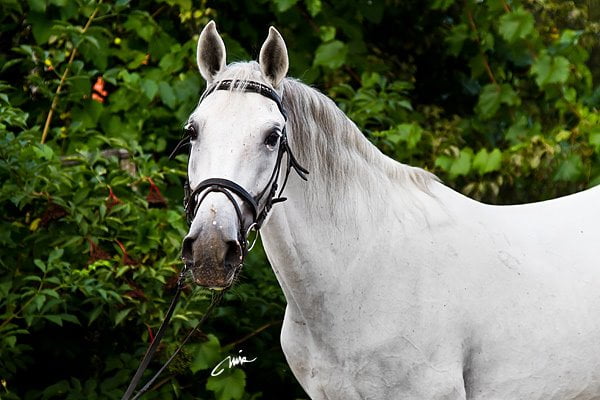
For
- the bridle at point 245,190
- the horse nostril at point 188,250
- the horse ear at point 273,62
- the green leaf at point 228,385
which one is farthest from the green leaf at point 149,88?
the horse nostril at point 188,250

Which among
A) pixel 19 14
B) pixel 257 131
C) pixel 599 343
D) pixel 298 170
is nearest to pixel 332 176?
pixel 298 170

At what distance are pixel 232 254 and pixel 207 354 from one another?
1.92m

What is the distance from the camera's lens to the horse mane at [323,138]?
279cm

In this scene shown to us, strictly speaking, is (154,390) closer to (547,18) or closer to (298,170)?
(298,170)

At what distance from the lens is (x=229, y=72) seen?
2.70 meters

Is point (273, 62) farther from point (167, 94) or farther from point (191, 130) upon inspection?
point (167, 94)

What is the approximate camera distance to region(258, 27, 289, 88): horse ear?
268 cm

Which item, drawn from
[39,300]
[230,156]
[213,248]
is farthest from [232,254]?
[39,300]

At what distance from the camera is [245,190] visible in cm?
254

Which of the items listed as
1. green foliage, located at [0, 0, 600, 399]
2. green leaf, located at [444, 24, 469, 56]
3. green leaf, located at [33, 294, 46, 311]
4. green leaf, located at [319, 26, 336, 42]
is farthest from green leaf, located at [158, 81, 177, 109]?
green leaf, located at [444, 24, 469, 56]

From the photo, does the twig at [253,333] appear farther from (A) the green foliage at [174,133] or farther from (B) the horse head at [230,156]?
(B) the horse head at [230,156]

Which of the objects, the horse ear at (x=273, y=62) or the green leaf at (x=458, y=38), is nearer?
the horse ear at (x=273, y=62)

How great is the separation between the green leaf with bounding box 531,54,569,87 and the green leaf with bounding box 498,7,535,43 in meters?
0.15

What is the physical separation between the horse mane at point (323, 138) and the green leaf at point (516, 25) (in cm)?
239
